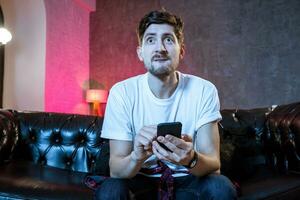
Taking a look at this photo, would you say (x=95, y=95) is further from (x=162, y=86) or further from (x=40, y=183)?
(x=162, y=86)

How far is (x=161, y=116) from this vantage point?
125 centimetres

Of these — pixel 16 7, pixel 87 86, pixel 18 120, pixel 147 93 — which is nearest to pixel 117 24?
pixel 87 86

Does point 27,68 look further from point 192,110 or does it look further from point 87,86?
point 192,110

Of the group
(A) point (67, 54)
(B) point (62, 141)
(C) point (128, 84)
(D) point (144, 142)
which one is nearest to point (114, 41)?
(A) point (67, 54)

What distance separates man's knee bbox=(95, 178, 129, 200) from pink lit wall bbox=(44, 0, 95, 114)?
103 inches

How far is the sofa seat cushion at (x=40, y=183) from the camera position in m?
1.26

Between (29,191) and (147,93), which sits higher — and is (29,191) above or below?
below

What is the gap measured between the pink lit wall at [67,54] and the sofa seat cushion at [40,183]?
1.95m

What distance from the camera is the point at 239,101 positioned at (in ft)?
12.3

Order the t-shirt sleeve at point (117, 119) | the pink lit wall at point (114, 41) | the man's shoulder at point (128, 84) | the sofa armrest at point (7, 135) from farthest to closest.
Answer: the pink lit wall at point (114, 41), the sofa armrest at point (7, 135), the man's shoulder at point (128, 84), the t-shirt sleeve at point (117, 119)

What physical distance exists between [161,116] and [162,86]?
126 millimetres

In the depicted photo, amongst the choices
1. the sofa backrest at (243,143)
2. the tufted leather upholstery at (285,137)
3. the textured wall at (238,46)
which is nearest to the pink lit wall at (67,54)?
the textured wall at (238,46)

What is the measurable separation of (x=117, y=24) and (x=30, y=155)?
2906 millimetres

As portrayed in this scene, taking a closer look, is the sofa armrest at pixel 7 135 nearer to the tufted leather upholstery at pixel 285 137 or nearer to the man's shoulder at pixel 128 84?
the man's shoulder at pixel 128 84
